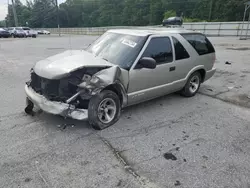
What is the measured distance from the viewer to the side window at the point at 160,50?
412cm

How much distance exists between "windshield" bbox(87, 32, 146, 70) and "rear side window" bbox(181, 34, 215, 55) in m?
1.57

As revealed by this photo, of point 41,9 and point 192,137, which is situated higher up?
point 41,9

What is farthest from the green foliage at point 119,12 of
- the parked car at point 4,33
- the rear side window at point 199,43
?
the rear side window at point 199,43

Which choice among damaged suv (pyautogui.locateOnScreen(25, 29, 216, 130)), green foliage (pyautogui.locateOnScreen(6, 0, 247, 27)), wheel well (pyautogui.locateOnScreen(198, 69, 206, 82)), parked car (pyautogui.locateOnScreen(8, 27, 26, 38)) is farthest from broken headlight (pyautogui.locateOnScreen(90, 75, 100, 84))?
green foliage (pyautogui.locateOnScreen(6, 0, 247, 27))

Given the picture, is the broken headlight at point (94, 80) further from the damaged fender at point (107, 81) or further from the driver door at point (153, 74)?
the driver door at point (153, 74)

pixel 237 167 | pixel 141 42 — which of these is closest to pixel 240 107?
pixel 237 167

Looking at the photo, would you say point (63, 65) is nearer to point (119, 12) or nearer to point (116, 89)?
point (116, 89)

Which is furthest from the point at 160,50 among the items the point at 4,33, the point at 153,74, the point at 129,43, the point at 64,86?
the point at 4,33

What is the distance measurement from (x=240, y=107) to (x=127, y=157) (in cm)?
333

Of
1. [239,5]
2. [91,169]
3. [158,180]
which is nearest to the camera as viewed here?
[158,180]

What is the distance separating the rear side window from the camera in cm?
504

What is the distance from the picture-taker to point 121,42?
4.18 metres

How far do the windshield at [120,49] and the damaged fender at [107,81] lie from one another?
24 cm

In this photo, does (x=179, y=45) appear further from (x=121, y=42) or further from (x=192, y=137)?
(x=192, y=137)
